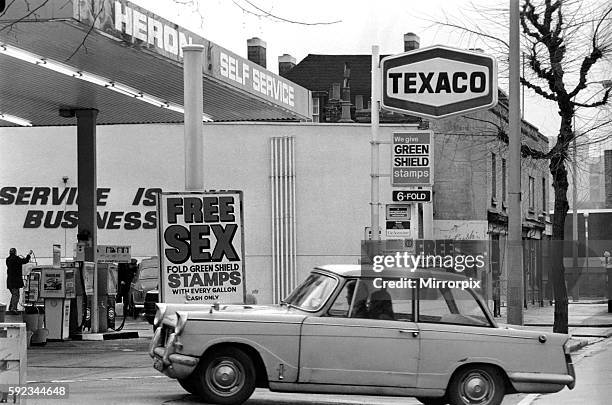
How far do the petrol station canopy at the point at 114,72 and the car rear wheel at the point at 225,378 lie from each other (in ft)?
13.1

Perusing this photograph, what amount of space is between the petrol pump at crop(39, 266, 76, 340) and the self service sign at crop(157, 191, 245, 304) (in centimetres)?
1030

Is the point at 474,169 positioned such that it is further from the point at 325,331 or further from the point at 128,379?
the point at 325,331

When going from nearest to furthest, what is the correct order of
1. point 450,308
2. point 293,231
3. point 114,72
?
point 450,308, point 114,72, point 293,231

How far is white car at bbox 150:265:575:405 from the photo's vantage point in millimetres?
11938

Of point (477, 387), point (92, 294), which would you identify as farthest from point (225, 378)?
point (92, 294)

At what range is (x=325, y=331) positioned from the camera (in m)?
12.1

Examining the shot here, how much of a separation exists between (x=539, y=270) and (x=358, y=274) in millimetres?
35452

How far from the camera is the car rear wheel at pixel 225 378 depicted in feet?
39.1

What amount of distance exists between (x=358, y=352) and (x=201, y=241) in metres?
2.26

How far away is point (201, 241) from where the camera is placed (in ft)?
42.5

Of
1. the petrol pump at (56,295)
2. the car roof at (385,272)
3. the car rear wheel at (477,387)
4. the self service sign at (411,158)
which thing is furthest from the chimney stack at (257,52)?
the car rear wheel at (477,387)

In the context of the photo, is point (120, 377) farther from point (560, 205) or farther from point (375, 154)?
point (375, 154)

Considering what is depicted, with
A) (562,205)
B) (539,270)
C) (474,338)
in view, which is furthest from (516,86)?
(539,270)

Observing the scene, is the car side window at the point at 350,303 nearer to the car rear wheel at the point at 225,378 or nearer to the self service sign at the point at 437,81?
the car rear wheel at the point at 225,378
